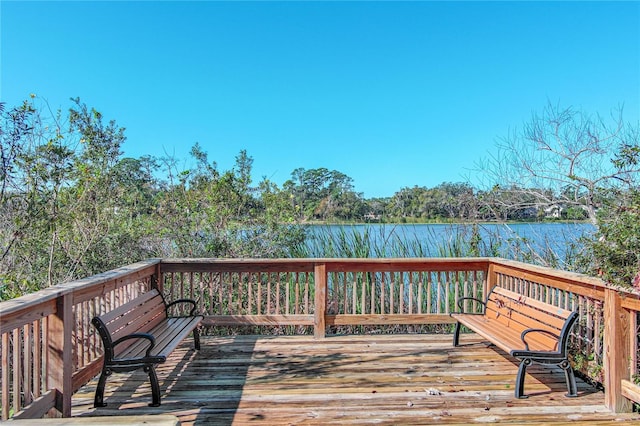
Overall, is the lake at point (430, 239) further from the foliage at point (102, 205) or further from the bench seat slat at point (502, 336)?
the bench seat slat at point (502, 336)

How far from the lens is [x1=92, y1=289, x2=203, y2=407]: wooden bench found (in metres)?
2.21

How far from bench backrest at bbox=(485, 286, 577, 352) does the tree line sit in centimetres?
128

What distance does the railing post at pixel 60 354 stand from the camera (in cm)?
208

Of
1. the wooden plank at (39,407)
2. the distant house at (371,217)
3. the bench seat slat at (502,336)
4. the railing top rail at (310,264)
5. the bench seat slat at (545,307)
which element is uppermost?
the distant house at (371,217)

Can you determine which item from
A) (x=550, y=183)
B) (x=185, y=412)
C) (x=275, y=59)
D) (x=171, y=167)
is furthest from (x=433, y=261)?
(x=275, y=59)

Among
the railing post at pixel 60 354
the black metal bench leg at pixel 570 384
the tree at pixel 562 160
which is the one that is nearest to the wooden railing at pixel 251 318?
the railing post at pixel 60 354

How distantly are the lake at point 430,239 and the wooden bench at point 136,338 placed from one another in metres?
2.65

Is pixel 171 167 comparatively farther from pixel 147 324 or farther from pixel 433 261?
pixel 433 261

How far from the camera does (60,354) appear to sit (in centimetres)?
211

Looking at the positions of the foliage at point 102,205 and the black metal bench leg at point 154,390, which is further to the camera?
the foliage at point 102,205

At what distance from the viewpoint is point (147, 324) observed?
9.53 ft

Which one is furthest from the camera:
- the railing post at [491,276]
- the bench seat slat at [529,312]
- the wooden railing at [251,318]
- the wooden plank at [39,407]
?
the railing post at [491,276]

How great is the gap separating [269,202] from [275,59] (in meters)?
5.00

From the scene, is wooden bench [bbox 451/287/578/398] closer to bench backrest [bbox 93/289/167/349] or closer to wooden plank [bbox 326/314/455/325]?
wooden plank [bbox 326/314/455/325]
